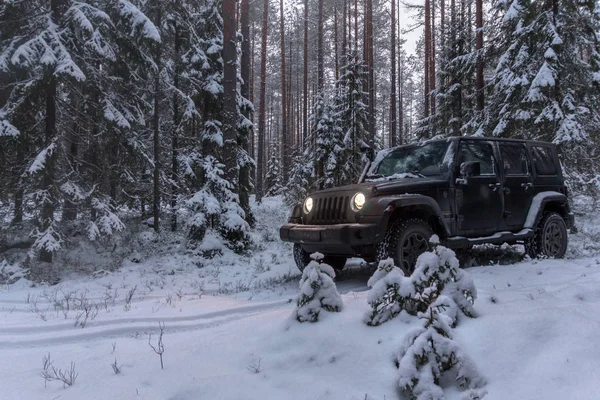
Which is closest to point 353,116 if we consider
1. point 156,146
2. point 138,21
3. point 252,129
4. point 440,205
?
point 252,129

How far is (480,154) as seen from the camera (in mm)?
6297

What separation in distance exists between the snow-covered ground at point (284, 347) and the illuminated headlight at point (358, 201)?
1.32 m

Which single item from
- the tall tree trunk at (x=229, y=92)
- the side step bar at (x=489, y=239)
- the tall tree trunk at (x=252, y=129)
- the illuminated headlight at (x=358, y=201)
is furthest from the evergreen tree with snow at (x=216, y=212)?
the side step bar at (x=489, y=239)

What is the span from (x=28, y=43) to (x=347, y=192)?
6393 millimetres

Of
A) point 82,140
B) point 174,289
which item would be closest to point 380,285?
point 174,289

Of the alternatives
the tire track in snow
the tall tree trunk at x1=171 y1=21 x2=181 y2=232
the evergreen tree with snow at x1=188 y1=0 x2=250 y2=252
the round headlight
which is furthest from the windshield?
the tall tree trunk at x1=171 y1=21 x2=181 y2=232

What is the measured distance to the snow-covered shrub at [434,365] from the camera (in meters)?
2.27

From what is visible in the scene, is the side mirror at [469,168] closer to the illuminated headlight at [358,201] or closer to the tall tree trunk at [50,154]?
the illuminated headlight at [358,201]

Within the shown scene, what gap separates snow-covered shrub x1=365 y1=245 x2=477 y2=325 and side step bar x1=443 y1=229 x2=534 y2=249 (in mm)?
2598

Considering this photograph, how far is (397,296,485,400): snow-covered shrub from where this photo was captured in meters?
2.27

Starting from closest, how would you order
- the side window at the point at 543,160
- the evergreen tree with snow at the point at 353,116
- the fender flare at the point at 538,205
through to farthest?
the fender flare at the point at 538,205 → the side window at the point at 543,160 → the evergreen tree with snow at the point at 353,116

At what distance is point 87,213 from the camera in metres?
8.07

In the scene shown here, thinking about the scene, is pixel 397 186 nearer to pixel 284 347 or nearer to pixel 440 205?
pixel 440 205

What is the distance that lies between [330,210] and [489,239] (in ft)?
8.63
